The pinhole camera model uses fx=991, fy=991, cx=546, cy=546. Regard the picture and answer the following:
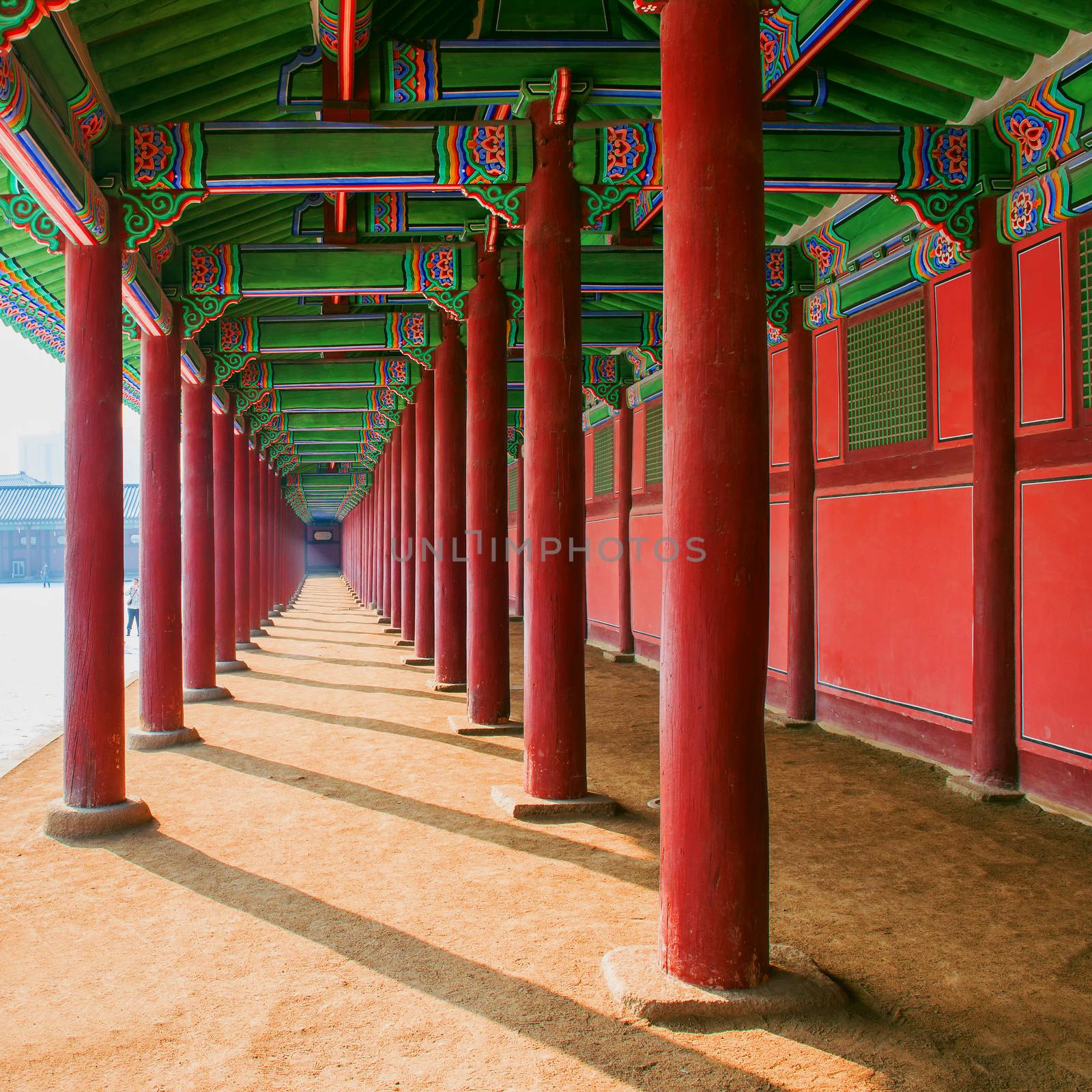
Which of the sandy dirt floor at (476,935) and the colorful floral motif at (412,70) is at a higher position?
the colorful floral motif at (412,70)

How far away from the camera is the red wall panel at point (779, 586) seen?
9.05 meters

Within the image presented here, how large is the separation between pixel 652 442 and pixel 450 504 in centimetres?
367

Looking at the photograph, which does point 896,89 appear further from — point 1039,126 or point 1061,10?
point 1061,10

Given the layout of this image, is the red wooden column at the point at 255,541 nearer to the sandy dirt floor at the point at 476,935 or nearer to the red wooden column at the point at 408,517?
the red wooden column at the point at 408,517

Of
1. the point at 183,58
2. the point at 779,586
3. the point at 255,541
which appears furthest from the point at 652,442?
the point at 255,541

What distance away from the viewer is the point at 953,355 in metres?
6.80

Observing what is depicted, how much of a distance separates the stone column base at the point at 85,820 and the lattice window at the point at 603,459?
390 inches

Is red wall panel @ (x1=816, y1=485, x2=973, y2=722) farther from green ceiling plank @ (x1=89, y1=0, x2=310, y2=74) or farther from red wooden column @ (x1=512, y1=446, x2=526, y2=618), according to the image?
red wooden column @ (x1=512, y1=446, x2=526, y2=618)

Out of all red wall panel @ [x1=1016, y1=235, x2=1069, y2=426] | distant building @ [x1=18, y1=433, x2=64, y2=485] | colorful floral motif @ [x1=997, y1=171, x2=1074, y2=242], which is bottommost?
red wall panel @ [x1=1016, y1=235, x2=1069, y2=426]

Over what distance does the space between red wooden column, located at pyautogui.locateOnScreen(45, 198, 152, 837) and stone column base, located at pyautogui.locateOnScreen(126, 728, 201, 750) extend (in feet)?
7.14

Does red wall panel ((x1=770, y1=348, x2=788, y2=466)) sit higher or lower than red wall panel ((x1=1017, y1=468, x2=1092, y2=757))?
higher

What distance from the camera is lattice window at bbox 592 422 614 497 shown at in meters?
14.7

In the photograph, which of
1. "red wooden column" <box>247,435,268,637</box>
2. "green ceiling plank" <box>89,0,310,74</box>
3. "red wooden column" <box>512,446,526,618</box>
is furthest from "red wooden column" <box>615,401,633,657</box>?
"green ceiling plank" <box>89,0,310,74</box>

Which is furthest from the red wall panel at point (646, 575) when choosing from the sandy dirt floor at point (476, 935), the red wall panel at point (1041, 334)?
the red wall panel at point (1041, 334)
